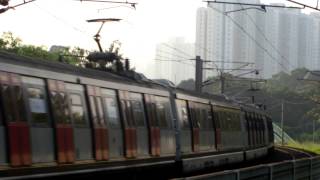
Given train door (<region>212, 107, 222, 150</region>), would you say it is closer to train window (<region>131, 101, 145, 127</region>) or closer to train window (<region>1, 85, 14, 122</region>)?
train window (<region>131, 101, 145, 127</region>)

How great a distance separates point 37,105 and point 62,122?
886mm

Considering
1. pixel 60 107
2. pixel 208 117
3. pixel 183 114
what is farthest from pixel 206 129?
pixel 60 107

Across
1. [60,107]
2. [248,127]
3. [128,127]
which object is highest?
[60,107]

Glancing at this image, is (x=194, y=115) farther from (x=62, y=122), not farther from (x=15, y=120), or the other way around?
(x=15, y=120)

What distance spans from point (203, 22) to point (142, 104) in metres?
48.9

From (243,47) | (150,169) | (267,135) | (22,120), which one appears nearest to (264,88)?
(243,47)

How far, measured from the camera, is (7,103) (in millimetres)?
11234

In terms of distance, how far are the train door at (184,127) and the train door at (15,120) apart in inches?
387

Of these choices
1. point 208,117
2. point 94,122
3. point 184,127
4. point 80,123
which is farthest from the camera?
point 208,117

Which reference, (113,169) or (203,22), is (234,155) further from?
(203,22)

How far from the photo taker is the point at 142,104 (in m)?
18.1

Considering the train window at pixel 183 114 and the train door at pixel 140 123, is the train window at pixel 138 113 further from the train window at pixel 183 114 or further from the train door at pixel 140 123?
Result: the train window at pixel 183 114

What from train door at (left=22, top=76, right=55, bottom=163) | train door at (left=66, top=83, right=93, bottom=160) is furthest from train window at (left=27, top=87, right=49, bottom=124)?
train door at (left=66, top=83, right=93, bottom=160)

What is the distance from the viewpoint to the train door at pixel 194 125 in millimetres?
22578
